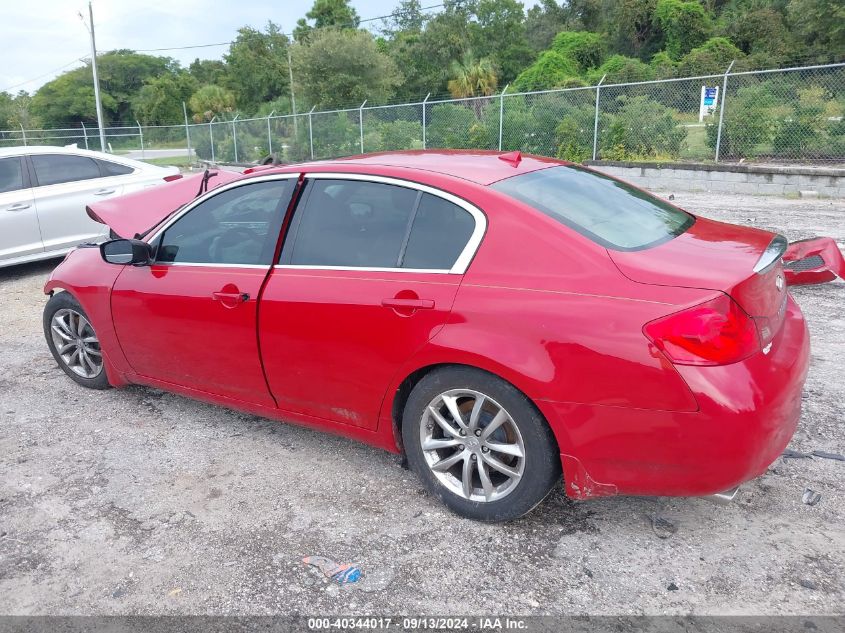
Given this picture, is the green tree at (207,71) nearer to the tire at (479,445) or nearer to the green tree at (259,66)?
the green tree at (259,66)

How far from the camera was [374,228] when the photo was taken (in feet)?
10.5

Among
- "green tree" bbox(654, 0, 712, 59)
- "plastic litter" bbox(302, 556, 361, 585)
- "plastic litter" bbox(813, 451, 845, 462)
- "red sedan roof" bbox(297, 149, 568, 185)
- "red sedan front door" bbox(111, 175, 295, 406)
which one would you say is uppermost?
"green tree" bbox(654, 0, 712, 59)

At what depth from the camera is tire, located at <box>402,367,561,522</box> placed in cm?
269

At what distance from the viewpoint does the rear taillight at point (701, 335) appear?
2381 mm

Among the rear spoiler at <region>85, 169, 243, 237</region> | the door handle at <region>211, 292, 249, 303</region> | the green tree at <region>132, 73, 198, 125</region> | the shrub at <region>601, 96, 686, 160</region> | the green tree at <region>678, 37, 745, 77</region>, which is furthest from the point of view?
the green tree at <region>132, 73, 198, 125</region>

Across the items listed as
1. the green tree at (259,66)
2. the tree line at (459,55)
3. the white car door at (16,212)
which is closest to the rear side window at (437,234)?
the white car door at (16,212)

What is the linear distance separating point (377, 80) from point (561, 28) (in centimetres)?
3051

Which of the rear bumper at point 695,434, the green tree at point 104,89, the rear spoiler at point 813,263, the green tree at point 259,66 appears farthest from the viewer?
the green tree at point 104,89

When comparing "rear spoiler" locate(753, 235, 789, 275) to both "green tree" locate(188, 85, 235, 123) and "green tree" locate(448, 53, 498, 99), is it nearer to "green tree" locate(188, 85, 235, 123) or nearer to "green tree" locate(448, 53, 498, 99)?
"green tree" locate(448, 53, 498, 99)

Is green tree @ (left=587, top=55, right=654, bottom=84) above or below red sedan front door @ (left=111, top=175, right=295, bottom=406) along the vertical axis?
above

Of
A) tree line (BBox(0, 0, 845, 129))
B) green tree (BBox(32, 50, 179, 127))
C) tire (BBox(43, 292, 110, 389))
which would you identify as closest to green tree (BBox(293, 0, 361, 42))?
tree line (BBox(0, 0, 845, 129))

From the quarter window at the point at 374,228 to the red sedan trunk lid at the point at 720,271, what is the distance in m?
0.72

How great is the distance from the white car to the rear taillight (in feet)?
22.7

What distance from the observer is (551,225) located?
9.05 ft
